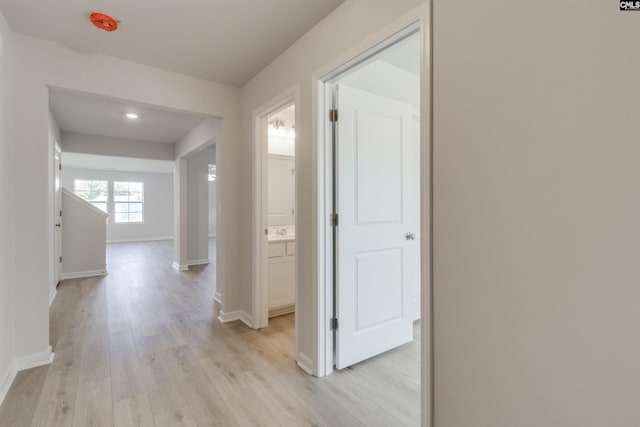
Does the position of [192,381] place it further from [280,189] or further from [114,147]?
[114,147]

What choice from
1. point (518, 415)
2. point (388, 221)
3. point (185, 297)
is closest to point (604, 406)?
point (518, 415)

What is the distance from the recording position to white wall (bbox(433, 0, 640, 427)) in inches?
34.9

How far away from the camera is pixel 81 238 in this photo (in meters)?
5.14

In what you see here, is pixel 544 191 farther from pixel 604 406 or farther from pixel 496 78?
pixel 604 406

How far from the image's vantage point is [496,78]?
45.5 inches

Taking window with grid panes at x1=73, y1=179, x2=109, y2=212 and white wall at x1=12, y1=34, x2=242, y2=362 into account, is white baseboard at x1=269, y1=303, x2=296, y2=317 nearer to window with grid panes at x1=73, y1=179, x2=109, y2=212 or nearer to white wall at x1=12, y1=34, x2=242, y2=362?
white wall at x1=12, y1=34, x2=242, y2=362

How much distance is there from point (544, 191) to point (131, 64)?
10.5ft

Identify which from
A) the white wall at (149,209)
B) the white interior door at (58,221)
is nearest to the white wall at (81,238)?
the white interior door at (58,221)

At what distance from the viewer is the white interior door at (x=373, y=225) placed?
2.18m

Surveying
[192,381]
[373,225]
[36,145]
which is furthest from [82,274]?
[373,225]

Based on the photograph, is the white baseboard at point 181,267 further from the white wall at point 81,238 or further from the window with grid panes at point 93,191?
the window with grid panes at point 93,191

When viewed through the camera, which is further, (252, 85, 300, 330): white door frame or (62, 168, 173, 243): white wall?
(62, 168, 173, 243): white wall

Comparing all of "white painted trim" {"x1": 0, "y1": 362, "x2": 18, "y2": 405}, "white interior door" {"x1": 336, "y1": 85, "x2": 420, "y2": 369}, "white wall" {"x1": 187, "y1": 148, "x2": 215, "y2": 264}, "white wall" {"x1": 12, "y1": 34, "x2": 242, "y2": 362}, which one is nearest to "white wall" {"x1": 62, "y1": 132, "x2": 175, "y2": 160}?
"white wall" {"x1": 187, "y1": 148, "x2": 215, "y2": 264}

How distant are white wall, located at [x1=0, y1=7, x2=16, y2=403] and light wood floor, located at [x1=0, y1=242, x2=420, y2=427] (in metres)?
0.22
